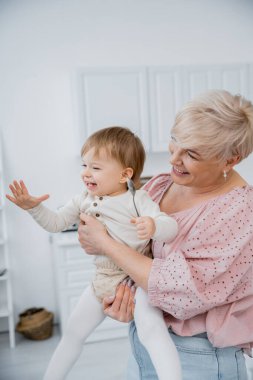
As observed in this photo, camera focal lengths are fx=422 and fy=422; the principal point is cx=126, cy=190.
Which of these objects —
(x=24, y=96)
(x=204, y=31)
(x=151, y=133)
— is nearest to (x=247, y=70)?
(x=204, y=31)

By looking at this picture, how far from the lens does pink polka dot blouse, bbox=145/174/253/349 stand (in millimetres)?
1098

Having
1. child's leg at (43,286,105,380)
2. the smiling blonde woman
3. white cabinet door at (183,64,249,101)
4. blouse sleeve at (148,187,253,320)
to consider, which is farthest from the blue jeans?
white cabinet door at (183,64,249,101)

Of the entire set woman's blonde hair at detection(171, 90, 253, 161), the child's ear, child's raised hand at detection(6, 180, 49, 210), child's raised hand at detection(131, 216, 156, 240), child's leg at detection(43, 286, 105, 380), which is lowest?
child's leg at detection(43, 286, 105, 380)

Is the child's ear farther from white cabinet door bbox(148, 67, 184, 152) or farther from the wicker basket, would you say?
the wicker basket

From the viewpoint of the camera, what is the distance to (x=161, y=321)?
1183 mm

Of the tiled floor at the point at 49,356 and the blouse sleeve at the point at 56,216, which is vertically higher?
the blouse sleeve at the point at 56,216

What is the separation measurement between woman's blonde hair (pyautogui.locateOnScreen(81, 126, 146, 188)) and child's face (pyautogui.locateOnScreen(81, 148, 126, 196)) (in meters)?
0.02

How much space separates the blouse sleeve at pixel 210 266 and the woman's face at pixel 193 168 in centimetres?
9

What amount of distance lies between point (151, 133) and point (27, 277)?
1569 millimetres

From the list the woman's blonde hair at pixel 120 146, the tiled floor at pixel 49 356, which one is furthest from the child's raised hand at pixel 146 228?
the tiled floor at pixel 49 356

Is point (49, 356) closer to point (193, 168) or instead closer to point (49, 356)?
point (49, 356)

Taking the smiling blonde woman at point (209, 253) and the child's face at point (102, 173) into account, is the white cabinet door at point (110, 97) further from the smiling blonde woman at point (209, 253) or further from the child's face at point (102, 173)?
the smiling blonde woman at point (209, 253)

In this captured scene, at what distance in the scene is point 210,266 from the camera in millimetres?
1102

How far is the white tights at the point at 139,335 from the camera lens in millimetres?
1127
